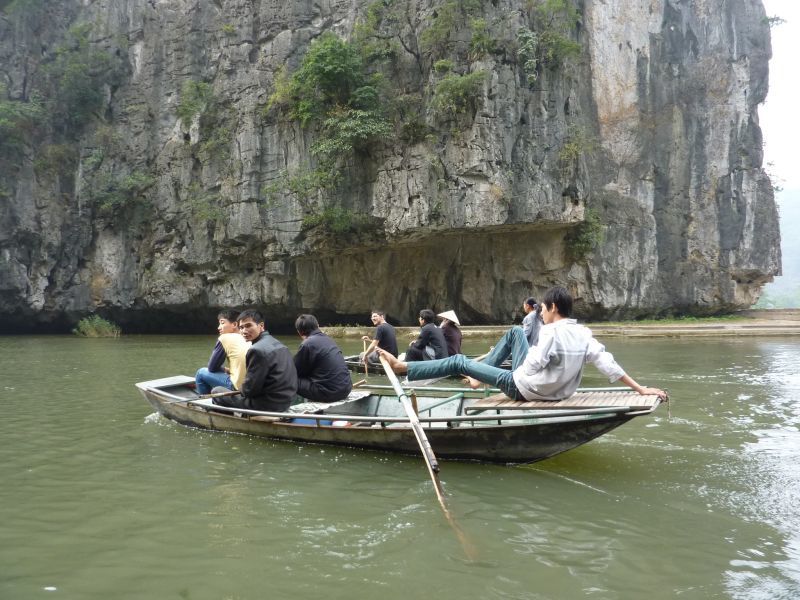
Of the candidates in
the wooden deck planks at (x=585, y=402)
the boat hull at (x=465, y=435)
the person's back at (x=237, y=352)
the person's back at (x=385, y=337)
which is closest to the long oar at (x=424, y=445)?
the boat hull at (x=465, y=435)

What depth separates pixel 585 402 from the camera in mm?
5594

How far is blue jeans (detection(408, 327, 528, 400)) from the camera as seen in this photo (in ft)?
19.9

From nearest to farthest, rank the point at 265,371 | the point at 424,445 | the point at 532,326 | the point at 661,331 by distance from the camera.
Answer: the point at 424,445, the point at 265,371, the point at 532,326, the point at 661,331

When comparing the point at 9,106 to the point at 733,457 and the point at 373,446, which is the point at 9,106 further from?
the point at 733,457

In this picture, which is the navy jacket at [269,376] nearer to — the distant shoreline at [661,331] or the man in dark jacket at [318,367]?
the man in dark jacket at [318,367]

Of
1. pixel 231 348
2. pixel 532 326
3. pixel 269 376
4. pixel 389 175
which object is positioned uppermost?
pixel 389 175

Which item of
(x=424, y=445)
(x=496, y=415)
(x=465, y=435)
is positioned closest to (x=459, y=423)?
(x=465, y=435)

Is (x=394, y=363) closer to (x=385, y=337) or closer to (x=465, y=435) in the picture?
(x=465, y=435)

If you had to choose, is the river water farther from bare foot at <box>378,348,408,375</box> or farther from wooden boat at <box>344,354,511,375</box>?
wooden boat at <box>344,354,511,375</box>

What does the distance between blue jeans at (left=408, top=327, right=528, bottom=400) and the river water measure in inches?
34.2

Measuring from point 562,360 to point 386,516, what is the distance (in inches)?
84.5

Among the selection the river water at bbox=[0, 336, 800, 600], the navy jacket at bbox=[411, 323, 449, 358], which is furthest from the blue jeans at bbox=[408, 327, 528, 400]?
the navy jacket at bbox=[411, 323, 449, 358]

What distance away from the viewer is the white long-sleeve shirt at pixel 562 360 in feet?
17.3

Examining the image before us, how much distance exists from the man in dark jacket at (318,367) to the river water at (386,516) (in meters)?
0.77
